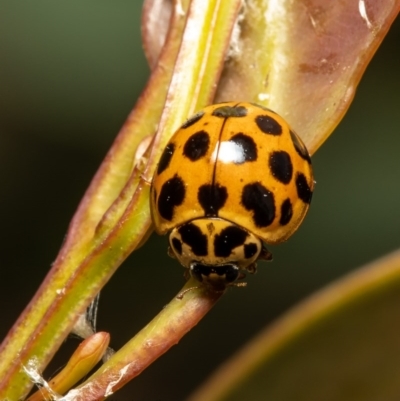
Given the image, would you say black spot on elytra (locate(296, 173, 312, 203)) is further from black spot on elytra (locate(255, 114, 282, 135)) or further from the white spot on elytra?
the white spot on elytra

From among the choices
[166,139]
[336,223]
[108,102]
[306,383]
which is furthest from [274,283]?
[166,139]

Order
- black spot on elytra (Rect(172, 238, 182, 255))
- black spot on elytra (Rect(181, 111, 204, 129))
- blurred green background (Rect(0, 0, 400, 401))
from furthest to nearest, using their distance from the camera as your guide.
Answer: blurred green background (Rect(0, 0, 400, 401)), black spot on elytra (Rect(172, 238, 182, 255)), black spot on elytra (Rect(181, 111, 204, 129))

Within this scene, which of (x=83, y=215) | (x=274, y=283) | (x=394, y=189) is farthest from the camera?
(x=274, y=283)

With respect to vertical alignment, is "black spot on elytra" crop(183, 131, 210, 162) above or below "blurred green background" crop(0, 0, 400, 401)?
below

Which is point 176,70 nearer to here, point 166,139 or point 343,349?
point 166,139

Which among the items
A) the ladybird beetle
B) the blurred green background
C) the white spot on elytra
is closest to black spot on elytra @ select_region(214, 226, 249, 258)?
the ladybird beetle

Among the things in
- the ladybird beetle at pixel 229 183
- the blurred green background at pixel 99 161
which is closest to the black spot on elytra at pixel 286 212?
the ladybird beetle at pixel 229 183
